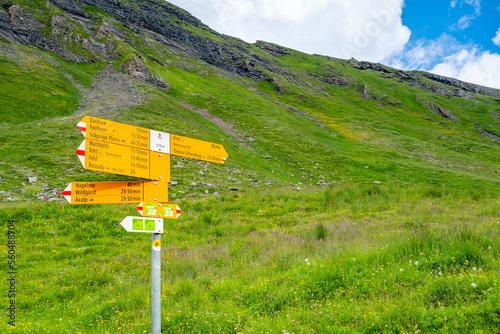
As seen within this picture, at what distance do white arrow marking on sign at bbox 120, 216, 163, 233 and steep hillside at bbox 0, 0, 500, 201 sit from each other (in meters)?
12.2

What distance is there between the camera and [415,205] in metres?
11.9

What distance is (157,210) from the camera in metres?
4.49

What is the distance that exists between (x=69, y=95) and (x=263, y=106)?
3290 cm

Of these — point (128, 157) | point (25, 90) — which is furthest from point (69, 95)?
point (128, 157)

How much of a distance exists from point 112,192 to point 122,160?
21.2 inches

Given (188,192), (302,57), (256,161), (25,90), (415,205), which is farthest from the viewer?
(302,57)

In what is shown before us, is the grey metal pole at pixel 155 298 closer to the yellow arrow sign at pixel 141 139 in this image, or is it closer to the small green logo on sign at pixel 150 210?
the small green logo on sign at pixel 150 210

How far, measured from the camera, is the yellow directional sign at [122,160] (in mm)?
4078

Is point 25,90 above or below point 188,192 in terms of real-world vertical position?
above

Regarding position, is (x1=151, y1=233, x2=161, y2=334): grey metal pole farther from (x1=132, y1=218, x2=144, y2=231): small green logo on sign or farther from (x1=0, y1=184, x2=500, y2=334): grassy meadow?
(x1=0, y1=184, x2=500, y2=334): grassy meadow

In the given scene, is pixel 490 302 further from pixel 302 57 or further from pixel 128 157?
pixel 302 57

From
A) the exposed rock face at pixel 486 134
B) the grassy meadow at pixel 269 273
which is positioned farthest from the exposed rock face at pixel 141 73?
the exposed rock face at pixel 486 134

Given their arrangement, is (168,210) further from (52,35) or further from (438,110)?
(438,110)

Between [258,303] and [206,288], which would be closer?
[258,303]
